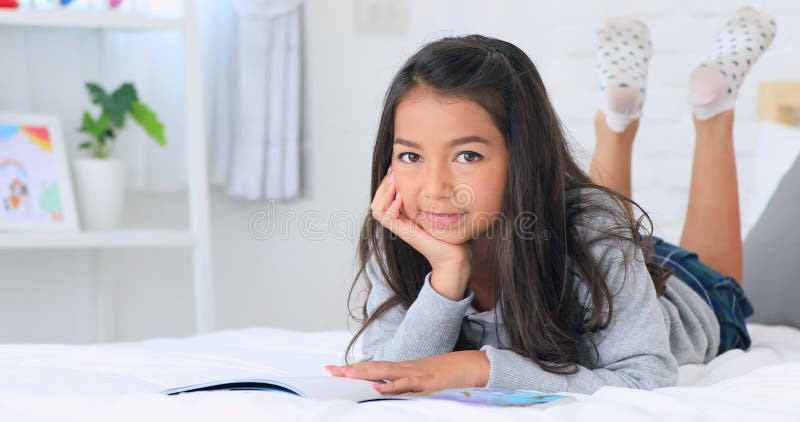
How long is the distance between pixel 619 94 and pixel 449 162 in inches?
28.7

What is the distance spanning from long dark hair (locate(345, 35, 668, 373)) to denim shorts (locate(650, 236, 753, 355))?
35cm

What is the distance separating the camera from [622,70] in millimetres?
1734

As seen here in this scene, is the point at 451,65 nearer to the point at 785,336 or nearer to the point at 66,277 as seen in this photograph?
the point at 785,336

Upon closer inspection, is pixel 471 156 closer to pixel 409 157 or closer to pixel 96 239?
pixel 409 157

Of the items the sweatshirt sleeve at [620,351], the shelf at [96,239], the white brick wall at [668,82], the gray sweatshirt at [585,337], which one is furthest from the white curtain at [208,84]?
the sweatshirt sleeve at [620,351]

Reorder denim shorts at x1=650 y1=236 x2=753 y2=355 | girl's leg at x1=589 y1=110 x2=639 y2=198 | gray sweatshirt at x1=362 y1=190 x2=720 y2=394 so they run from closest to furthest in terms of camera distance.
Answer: gray sweatshirt at x1=362 y1=190 x2=720 y2=394
denim shorts at x1=650 y1=236 x2=753 y2=355
girl's leg at x1=589 y1=110 x2=639 y2=198

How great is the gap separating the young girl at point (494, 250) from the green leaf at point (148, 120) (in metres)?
1.11

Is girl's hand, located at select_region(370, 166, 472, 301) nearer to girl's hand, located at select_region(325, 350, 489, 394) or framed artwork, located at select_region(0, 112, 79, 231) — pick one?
girl's hand, located at select_region(325, 350, 489, 394)

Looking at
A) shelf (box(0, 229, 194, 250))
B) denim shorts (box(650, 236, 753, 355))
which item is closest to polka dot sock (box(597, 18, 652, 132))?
denim shorts (box(650, 236, 753, 355))

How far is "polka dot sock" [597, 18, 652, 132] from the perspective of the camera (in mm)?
1727

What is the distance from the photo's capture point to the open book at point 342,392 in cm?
87

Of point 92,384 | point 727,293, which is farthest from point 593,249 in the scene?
point 92,384

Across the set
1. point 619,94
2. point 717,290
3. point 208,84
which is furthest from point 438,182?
point 208,84

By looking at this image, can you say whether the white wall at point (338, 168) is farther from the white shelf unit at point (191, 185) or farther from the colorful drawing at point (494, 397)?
the colorful drawing at point (494, 397)
